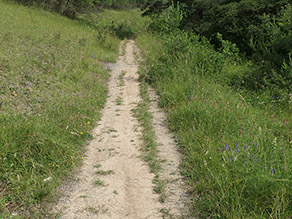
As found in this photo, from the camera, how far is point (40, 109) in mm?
5934

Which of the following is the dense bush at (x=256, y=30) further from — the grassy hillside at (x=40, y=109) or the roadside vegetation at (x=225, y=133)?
the grassy hillside at (x=40, y=109)

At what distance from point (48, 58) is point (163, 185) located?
6581mm

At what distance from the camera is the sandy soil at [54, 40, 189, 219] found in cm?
355

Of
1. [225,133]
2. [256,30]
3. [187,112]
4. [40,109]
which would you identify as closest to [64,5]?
[256,30]

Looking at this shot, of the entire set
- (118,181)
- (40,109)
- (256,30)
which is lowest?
(118,181)

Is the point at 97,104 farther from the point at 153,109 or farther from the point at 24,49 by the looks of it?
the point at 24,49

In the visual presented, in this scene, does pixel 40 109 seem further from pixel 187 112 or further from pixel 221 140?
pixel 221 140

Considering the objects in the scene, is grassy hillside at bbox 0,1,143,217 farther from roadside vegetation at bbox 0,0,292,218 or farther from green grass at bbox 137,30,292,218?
green grass at bbox 137,30,292,218

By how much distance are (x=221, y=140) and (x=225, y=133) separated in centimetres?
39

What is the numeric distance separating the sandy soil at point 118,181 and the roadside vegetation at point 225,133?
0.30 meters

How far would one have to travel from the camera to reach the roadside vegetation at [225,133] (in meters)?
3.13

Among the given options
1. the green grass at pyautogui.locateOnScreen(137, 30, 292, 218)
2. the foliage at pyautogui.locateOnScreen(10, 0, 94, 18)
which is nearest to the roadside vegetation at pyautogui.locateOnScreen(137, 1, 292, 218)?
the green grass at pyautogui.locateOnScreen(137, 30, 292, 218)

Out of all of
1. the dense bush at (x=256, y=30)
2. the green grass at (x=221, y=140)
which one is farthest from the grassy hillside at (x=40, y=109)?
the dense bush at (x=256, y=30)

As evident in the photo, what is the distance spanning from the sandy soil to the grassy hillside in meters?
0.30
